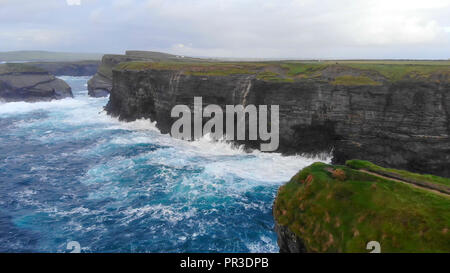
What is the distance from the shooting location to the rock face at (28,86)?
104125 mm

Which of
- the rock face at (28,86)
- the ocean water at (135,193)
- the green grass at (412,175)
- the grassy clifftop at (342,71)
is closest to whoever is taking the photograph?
the green grass at (412,175)

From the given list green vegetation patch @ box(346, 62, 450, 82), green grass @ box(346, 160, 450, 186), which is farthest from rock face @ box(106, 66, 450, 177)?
green grass @ box(346, 160, 450, 186)

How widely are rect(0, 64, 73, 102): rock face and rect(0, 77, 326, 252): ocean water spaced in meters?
55.3

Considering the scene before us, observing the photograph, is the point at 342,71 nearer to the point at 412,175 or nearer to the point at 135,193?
the point at 412,175

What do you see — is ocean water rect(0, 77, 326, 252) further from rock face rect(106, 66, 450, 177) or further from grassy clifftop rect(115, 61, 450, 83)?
grassy clifftop rect(115, 61, 450, 83)

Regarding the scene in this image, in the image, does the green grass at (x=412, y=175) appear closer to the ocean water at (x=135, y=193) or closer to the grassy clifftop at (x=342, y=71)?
the ocean water at (x=135, y=193)

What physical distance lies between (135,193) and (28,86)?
99839 millimetres

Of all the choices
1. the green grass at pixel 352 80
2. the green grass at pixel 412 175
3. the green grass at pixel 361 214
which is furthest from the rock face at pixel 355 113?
the green grass at pixel 361 214

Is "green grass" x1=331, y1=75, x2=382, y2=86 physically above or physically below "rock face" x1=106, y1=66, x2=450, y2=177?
above

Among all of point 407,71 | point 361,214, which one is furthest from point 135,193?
point 407,71

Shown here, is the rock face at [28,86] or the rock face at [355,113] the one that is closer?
the rock face at [355,113]

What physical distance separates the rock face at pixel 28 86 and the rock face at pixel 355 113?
77728 millimetres

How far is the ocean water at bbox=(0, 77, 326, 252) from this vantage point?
930 inches
